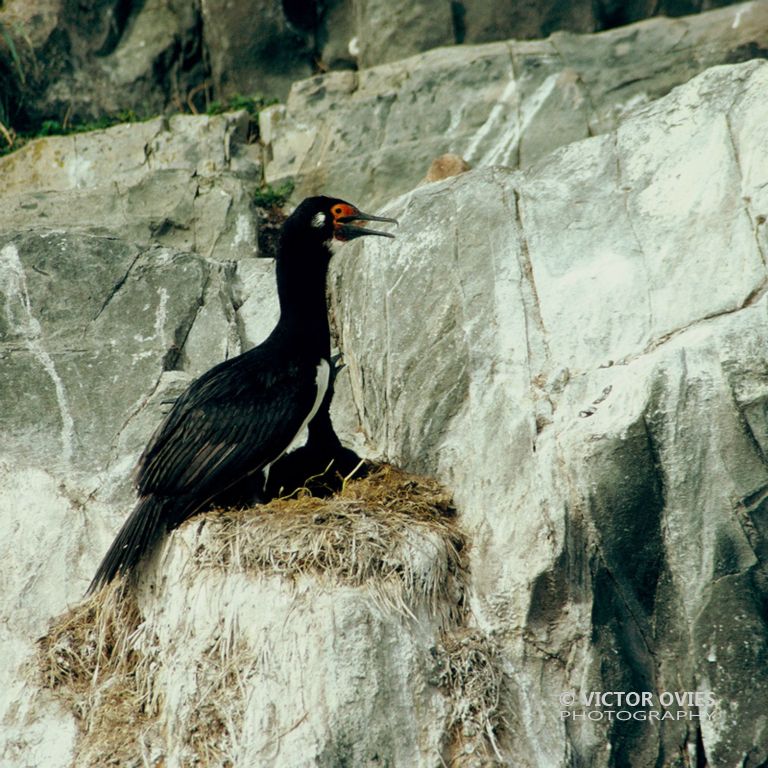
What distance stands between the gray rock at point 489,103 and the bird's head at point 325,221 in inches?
75.1

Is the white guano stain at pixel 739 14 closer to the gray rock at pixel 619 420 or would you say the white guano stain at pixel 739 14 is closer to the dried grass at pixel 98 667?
the gray rock at pixel 619 420

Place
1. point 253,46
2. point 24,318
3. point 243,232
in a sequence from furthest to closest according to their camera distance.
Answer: point 253,46 < point 243,232 < point 24,318

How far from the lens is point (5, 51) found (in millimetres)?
10195

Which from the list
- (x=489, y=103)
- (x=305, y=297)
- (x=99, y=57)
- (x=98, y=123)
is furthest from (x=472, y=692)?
(x=99, y=57)

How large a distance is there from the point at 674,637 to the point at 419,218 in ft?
9.26

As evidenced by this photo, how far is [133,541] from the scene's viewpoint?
21.4ft

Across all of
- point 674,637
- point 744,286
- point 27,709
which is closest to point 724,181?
point 744,286

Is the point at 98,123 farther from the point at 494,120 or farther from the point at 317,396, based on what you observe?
the point at 317,396

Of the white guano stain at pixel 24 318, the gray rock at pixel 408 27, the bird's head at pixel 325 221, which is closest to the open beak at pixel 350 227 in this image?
the bird's head at pixel 325 221

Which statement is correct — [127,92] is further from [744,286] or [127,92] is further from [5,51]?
[744,286]

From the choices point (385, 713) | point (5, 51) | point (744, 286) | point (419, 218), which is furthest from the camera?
point (5, 51)

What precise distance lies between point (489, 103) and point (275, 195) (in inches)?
69.5

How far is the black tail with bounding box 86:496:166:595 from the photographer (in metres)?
6.48

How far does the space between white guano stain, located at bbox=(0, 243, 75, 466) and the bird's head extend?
165cm
